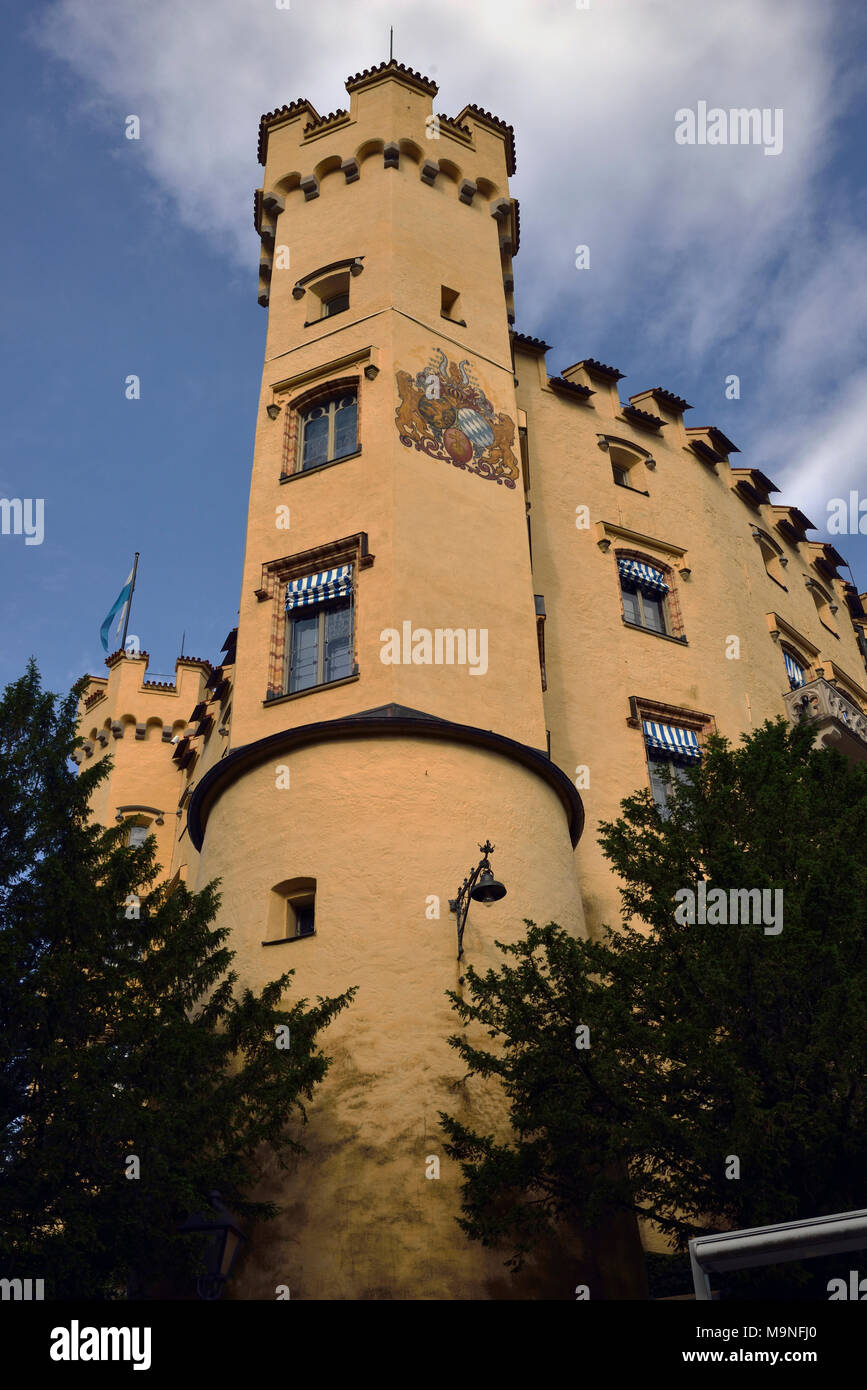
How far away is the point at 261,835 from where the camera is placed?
60.5ft

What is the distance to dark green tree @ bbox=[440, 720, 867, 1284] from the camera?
1248cm

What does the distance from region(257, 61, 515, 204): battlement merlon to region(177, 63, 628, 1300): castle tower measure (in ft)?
0.22

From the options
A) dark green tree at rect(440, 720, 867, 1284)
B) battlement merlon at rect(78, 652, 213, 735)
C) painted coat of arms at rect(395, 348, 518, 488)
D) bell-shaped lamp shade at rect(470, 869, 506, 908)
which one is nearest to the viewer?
dark green tree at rect(440, 720, 867, 1284)

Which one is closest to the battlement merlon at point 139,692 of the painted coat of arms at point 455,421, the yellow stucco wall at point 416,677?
the yellow stucco wall at point 416,677

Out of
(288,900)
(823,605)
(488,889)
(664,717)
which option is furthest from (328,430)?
(823,605)

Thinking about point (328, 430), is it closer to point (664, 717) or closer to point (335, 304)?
point (335, 304)

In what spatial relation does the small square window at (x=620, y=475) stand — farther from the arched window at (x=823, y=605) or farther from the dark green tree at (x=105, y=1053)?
the dark green tree at (x=105, y=1053)

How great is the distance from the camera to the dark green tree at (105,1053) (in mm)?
11734

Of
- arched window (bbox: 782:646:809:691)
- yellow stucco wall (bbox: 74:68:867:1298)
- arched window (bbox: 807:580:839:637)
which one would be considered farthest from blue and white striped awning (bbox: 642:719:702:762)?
arched window (bbox: 807:580:839:637)

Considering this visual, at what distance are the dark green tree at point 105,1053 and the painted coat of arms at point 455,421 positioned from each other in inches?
393

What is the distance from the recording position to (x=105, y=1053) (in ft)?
39.7

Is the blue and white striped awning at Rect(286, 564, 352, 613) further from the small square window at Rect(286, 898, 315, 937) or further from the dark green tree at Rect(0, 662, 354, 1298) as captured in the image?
the dark green tree at Rect(0, 662, 354, 1298)

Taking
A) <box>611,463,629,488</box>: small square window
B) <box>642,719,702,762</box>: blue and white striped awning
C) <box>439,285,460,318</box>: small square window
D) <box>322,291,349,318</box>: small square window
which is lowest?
<box>642,719,702,762</box>: blue and white striped awning

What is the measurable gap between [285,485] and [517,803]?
776 cm
